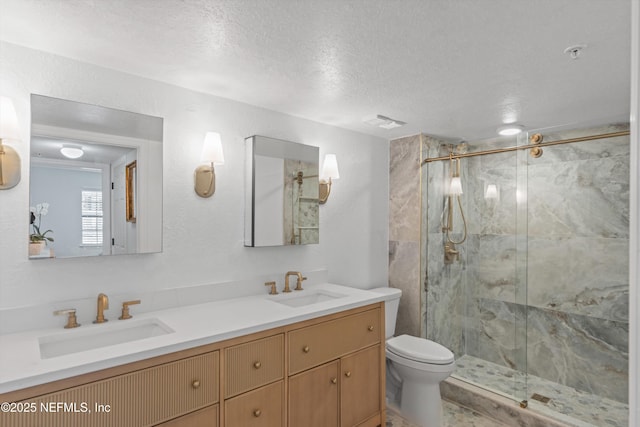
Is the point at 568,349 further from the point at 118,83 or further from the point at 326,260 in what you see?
the point at 118,83

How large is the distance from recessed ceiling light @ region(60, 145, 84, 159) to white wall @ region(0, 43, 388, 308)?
15cm

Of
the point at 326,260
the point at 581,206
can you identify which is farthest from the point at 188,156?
the point at 581,206

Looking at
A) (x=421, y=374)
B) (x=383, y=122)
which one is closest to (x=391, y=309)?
(x=421, y=374)

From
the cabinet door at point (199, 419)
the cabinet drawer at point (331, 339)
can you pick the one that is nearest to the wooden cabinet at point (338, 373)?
the cabinet drawer at point (331, 339)

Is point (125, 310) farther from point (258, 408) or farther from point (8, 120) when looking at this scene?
point (8, 120)

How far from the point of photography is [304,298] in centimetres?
264

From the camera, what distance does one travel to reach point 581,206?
292 centimetres

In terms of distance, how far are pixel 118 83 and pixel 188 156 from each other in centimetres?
51

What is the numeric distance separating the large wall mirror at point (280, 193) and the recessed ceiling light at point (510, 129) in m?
1.59

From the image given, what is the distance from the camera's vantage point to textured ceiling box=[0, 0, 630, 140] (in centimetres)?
139

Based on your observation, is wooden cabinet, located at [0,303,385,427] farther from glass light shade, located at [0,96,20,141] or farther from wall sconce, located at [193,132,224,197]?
glass light shade, located at [0,96,20,141]

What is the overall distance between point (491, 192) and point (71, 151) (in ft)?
10.3

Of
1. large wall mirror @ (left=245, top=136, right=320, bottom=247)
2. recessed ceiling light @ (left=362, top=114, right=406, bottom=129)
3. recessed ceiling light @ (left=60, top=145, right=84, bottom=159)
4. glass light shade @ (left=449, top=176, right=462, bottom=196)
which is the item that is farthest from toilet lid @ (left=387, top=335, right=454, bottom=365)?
recessed ceiling light @ (left=60, top=145, right=84, bottom=159)

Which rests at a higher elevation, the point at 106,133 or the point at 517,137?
the point at 517,137
